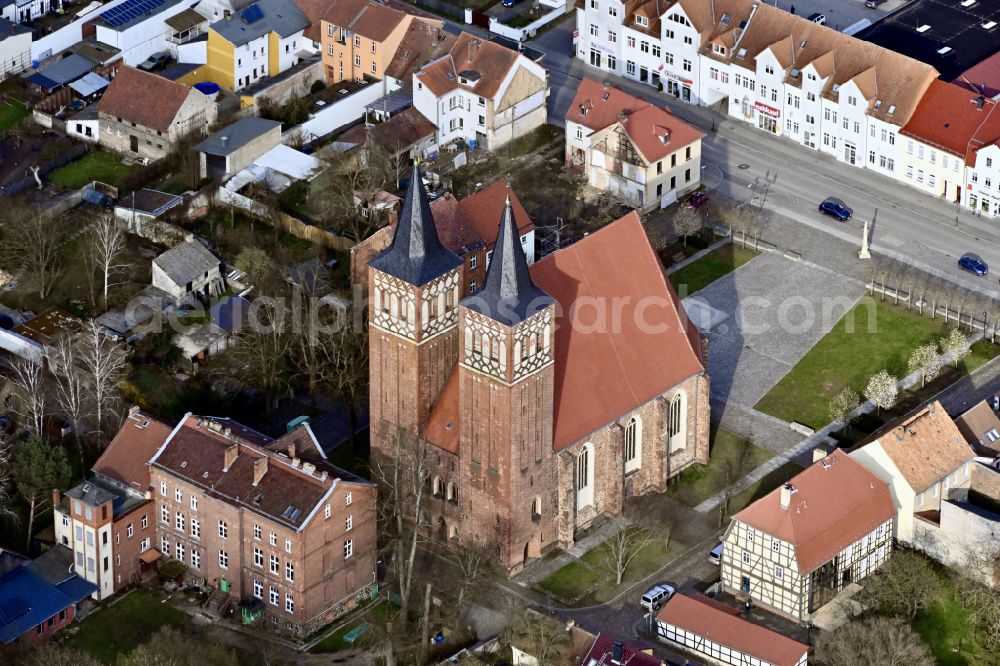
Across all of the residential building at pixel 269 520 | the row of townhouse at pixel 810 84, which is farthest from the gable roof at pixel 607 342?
the row of townhouse at pixel 810 84

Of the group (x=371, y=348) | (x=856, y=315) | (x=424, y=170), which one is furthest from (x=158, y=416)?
(x=856, y=315)

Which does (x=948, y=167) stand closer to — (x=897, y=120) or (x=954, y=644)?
(x=897, y=120)

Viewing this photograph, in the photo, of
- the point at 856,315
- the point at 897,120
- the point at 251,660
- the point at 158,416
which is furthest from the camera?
the point at 897,120

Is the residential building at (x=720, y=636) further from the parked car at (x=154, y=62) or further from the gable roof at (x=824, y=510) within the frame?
the parked car at (x=154, y=62)

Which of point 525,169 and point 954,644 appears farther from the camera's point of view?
point 525,169

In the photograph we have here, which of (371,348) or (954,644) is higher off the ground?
(371,348)

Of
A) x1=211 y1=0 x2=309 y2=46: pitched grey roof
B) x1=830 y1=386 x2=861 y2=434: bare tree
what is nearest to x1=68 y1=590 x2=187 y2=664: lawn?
x1=830 y1=386 x2=861 y2=434: bare tree

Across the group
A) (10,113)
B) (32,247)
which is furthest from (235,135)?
(32,247)

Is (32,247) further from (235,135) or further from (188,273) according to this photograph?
(235,135)
